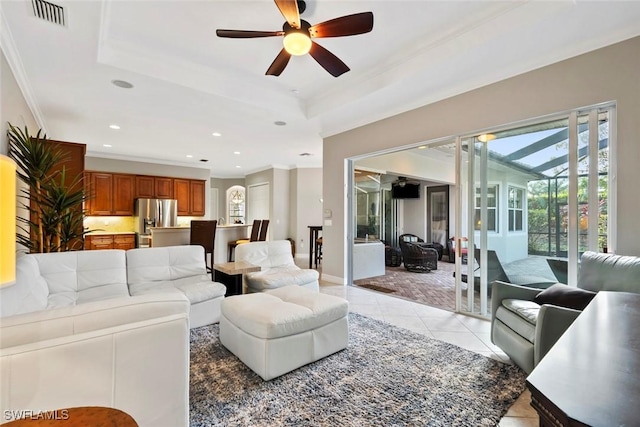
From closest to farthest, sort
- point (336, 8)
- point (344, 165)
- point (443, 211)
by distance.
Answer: point (336, 8), point (344, 165), point (443, 211)

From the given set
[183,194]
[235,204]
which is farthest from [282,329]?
[235,204]

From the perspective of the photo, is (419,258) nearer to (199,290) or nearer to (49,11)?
(199,290)

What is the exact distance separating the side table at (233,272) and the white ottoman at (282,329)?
0.86 m

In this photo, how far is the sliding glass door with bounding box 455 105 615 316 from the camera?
2551 millimetres

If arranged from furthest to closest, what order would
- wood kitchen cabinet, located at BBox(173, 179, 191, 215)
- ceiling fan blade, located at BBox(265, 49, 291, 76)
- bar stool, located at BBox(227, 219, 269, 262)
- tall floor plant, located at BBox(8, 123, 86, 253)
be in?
wood kitchen cabinet, located at BBox(173, 179, 191, 215), bar stool, located at BBox(227, 219, 269, 262), tall floor plant, located at BBox(8, 123, 86, 253), ceiling fan blade, located at BBox(265, 49, 291, 76)

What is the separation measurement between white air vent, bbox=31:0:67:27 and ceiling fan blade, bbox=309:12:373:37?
6.29 ft

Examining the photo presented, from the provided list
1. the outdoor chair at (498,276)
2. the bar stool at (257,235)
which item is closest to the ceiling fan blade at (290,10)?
the outdoor chair at (498,276)

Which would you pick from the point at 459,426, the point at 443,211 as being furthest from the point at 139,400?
the point at 443,211

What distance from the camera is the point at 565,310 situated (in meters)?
1.74

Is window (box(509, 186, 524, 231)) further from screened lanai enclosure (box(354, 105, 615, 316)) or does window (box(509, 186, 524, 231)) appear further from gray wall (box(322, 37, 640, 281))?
gray wall (box(322, 37, 640, 281))

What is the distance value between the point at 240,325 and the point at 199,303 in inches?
38.1

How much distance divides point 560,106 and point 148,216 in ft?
25.6

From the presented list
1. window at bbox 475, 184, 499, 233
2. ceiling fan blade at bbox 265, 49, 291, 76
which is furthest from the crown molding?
window at bbox 475, 184, 499, 233

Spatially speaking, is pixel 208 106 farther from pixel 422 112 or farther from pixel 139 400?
pixel 139 400
